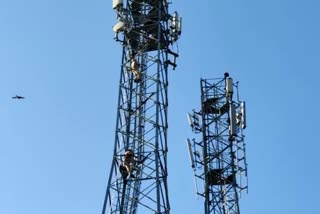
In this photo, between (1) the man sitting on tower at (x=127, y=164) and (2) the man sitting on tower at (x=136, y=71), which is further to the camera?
(2) the man sitting on tower at (x=136, y=71)

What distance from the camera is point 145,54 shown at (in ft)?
108

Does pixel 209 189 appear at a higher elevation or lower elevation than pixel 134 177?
higher

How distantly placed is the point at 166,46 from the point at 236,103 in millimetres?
8134

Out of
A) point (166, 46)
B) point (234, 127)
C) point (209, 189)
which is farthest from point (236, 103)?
point (166, 46)

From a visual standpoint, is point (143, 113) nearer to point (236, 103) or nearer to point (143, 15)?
point (143, 15)

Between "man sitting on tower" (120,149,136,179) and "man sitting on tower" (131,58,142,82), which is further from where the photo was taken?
"man sitting on tower" (131,58,142,82)

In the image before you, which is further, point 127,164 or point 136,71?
point 136,71

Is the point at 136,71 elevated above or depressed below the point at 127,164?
above

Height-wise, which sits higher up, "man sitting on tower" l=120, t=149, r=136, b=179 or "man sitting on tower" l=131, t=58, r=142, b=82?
"man sitting on tower" l=131, t=58, r=142, b=82

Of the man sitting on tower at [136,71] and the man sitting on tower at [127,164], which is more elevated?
the man sitting on tower at [136,71]

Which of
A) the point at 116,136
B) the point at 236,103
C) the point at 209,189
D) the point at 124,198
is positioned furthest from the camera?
the point at 236,103

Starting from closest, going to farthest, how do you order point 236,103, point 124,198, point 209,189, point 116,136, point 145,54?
point 124,198 < point 116,136 < point 145,54 < point 209,189 < point 236,103

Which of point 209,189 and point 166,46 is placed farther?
point 209,189

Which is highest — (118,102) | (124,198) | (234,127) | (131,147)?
(234,127)
